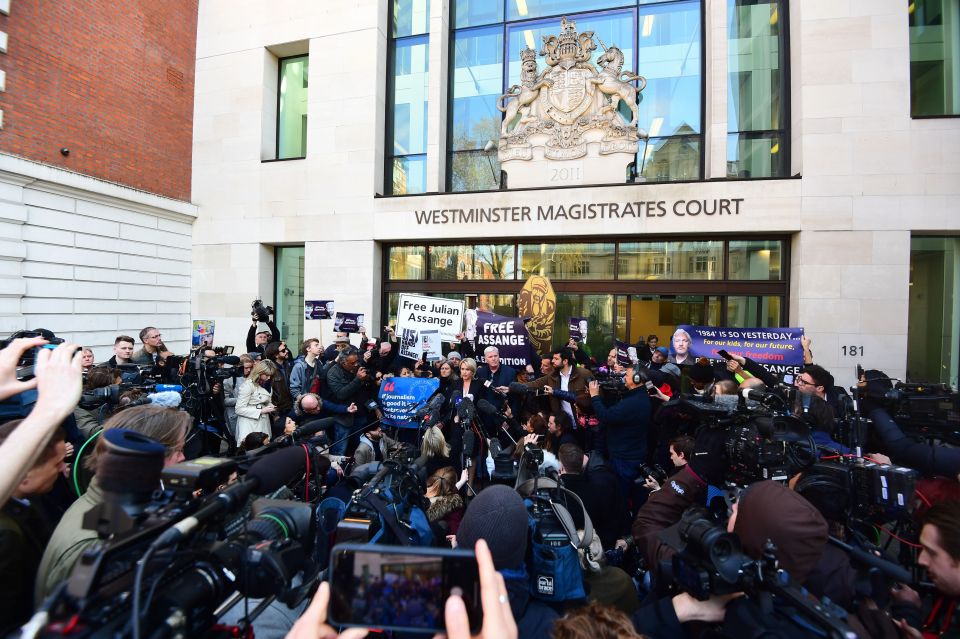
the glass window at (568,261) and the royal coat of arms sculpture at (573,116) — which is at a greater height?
the royal coat of arms sculpture at (573,116)

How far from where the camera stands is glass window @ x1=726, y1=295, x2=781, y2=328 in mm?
9844

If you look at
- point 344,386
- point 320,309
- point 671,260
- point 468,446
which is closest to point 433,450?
point 468,446

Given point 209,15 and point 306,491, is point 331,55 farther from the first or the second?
point 306,491

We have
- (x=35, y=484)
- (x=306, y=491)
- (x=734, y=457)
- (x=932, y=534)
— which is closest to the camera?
(x=35, y=484)

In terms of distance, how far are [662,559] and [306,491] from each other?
2156mm

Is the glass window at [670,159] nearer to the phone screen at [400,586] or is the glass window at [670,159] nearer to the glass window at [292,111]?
the glass window at [292,111]

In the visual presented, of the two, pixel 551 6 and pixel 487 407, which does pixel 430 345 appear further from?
pixel 551 6

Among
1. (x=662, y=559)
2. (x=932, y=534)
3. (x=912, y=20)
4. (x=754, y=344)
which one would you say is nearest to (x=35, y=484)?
(x=662, y=559)

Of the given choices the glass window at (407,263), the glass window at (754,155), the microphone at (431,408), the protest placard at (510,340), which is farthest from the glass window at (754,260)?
the microphone at (431,408)

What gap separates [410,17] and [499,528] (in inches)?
535

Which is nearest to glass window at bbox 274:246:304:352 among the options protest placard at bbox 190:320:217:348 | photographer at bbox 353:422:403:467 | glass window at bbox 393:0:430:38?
protest placard at bbox 190:320:217:348

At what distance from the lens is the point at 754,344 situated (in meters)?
7.17

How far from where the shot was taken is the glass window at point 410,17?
11.9m

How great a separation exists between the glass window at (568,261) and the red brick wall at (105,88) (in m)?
9.59
